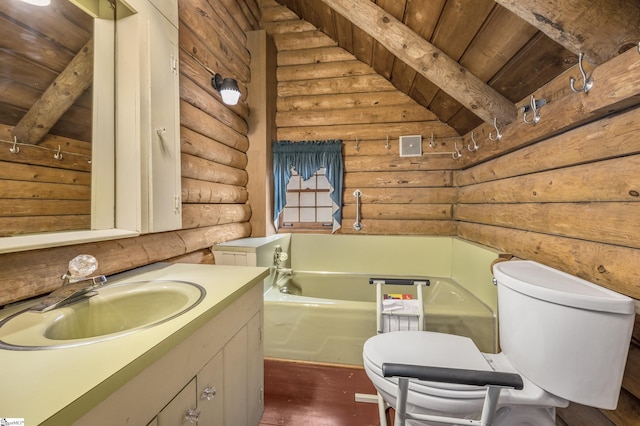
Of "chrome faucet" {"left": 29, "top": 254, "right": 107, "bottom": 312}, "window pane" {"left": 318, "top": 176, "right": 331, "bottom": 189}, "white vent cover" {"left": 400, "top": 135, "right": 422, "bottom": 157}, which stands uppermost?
"white vent cover" {"left": 400, "top": 135, "right": 422, "bottom": 157}

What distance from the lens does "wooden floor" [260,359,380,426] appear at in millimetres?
1569

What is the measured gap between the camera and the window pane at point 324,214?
3.45 meters

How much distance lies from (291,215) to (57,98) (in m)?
2.56

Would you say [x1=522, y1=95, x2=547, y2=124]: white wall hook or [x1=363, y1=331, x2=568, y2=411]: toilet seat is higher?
[x1=522, y1=95, x2=547, y2=124]: white wall hook

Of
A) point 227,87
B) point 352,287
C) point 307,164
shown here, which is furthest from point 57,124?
point 352,287

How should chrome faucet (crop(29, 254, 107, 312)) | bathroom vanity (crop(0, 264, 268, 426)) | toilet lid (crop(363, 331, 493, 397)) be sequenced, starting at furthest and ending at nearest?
toilet lid (crop(363, 331, 493, 397)), chrome faucet (crop(29, 254, 107, 312)), bathroom vanity (crop(0, 264, 268, 426))

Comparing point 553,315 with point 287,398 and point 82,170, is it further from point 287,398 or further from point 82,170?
point 82,170

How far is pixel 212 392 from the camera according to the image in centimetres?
93

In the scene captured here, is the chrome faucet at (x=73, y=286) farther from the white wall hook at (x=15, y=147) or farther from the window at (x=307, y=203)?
the window at (x=307, y=203)

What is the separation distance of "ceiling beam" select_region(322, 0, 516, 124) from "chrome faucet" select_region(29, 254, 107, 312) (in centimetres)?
218

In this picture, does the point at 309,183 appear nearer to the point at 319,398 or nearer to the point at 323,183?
the point at 323,183

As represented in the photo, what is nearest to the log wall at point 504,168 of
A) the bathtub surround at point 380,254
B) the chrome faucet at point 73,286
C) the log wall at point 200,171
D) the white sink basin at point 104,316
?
the bathtub surround at point 380,254

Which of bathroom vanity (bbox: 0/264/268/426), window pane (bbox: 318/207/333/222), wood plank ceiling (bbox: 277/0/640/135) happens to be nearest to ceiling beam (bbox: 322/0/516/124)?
wood plank ceiling (bbox: 277/0/640/135)

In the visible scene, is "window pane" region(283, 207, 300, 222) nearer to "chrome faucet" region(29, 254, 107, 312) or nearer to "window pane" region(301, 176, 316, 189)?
"window pane" region(301, 176, 316, 189)
